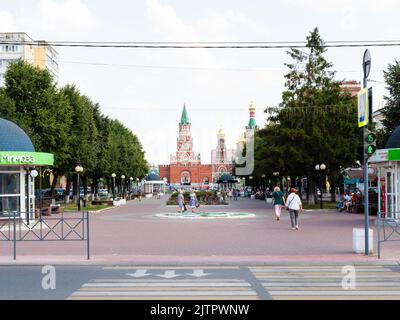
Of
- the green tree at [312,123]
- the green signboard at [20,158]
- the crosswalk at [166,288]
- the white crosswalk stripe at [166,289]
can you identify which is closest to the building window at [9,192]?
the green signboard at [20,158]

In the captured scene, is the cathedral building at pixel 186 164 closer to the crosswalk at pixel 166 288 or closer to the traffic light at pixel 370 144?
the traffic light at pixel 370 144

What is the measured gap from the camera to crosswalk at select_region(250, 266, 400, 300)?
34.9ft

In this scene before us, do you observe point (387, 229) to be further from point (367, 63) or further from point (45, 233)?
point (45, 233)

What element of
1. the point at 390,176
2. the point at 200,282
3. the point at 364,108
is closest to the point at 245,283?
the point at 200,282

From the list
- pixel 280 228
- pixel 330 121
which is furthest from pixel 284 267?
pixel 330 121

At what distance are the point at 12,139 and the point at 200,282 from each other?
1919 centimetres

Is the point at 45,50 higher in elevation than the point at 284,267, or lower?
higher

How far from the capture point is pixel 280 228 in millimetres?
26891

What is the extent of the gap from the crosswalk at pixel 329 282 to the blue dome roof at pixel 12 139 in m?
17.7

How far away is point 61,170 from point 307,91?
2559 centimetres

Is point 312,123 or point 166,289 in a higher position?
point 312,123

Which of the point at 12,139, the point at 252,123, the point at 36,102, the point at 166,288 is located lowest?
the point at 166,288

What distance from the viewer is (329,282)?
40.0ft
